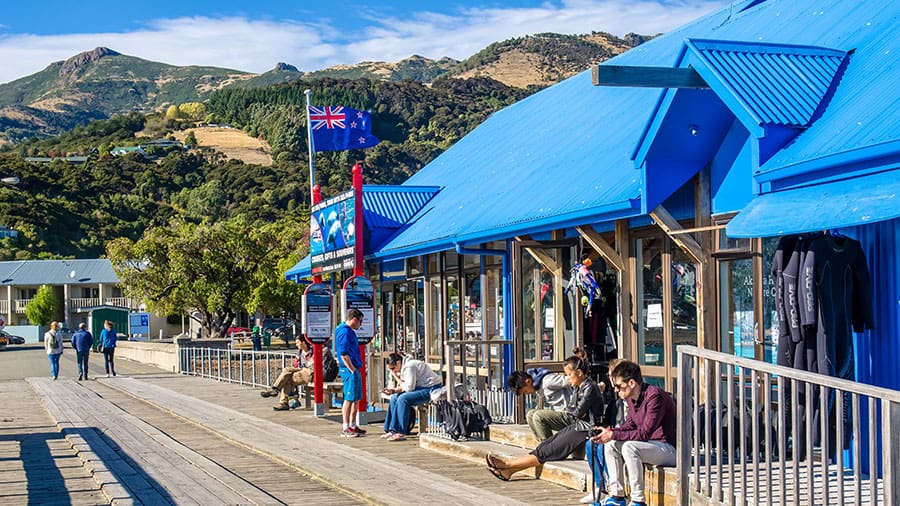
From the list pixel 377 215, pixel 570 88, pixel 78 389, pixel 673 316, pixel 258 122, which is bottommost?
pixel 78 389

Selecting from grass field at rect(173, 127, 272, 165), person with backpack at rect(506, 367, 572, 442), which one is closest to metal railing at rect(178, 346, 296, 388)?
person with backpack at rect(506, 367, 572, 442)

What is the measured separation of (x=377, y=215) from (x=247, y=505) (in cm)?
980

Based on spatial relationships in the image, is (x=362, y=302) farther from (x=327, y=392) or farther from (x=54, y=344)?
(x=54, y=344)

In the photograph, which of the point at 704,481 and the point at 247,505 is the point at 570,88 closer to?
the point at 247,505

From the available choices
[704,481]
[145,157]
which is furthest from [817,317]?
[145,157]

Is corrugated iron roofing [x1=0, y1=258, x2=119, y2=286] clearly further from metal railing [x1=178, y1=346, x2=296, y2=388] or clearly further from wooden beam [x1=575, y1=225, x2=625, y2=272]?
wooden beam [x1=575, y1=225, x2=625, y2=272]

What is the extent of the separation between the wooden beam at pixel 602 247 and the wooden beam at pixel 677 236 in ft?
3.78

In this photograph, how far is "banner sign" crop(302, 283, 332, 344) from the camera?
19.6 m

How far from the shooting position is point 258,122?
178 m

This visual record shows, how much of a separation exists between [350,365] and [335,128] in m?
7.89

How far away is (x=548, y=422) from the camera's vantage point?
11.9 meters

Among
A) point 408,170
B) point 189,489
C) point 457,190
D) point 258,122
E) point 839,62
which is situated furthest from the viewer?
point 258,122

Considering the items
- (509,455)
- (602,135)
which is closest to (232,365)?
(602,135)

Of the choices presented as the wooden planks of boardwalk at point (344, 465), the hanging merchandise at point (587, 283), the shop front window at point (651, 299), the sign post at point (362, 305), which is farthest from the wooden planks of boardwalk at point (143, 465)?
the shop front window at point (651, 299)
